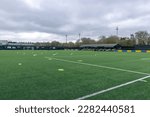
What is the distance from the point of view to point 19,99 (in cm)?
551

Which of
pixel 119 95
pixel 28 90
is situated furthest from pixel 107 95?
pixel 28 90

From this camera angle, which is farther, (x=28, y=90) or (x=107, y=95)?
(x=28, y=90)

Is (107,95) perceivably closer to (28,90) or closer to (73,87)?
(73,87)

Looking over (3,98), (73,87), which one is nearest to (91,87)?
(73,87)

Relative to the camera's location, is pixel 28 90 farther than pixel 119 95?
Yes

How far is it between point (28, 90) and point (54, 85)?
1.13m

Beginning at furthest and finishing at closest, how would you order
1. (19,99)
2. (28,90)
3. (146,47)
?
(146,47), (28,90), (19,99)

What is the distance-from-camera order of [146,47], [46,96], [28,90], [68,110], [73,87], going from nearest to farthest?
[68,110] → [46,96] → [28,90] → [73,87] → [146,47]

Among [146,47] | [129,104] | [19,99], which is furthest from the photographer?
[146,47]

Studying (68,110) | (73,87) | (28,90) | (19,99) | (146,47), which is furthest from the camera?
(146,47)

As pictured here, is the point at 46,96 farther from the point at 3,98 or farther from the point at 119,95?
the point at 119,95

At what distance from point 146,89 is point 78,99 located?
8.14ft

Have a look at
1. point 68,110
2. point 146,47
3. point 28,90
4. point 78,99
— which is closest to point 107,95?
point 78,99

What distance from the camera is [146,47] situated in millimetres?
69125
